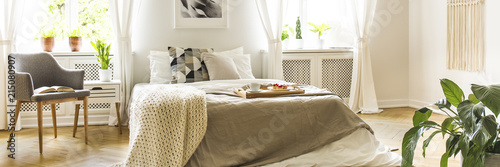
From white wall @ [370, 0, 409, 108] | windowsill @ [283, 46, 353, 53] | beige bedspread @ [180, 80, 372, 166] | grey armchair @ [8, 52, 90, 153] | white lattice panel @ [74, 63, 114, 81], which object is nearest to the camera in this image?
beige bedspread @ [180, 80, 372, 166]

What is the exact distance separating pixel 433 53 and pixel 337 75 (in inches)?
45.9

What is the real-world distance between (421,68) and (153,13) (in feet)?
11.0

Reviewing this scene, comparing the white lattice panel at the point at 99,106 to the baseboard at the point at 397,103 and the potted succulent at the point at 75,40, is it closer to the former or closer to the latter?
the potted succulent at the point at 75,40

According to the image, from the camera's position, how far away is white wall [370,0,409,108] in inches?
233

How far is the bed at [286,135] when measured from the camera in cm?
313

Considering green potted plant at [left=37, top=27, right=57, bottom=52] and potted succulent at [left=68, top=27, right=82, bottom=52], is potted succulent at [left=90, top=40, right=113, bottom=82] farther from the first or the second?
green potted plant at [left=37, top=27, right=57, bottom=52]

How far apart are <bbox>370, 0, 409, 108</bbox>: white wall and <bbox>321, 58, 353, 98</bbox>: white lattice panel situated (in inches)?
14.7

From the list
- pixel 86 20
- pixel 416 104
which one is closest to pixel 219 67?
pixel 86 20

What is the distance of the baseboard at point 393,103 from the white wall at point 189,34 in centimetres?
169

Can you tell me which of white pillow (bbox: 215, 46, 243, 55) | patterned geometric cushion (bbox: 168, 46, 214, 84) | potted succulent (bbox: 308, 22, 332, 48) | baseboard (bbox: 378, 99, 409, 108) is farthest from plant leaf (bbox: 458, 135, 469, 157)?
baseboard (bbox: 378, 99, 409, 108)

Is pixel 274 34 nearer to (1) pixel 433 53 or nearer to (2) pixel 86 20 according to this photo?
(1) pixel 433 53

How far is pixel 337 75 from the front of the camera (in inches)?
230

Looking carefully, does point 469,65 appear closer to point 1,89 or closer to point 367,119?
point 367,119

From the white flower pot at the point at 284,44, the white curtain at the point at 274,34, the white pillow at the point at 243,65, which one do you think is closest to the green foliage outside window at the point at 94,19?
the white pillow at the point at 243,65
